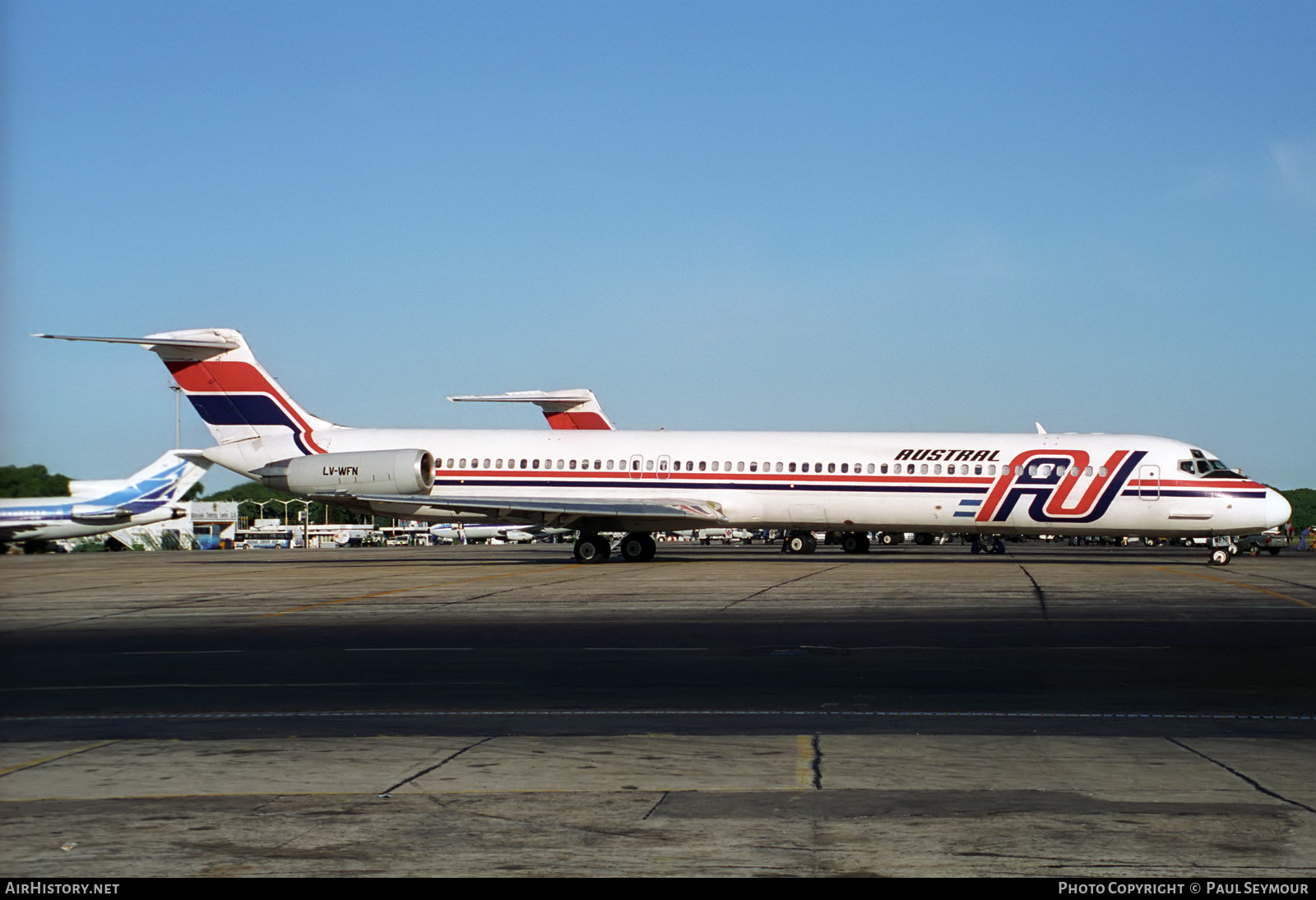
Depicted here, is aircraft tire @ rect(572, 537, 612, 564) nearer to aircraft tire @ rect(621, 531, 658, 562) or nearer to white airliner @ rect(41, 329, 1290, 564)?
white airliner @ rect(41, 329, 1290, 564)

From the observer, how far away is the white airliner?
112ft

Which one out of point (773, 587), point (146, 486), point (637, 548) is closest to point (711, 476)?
point (637, 548)

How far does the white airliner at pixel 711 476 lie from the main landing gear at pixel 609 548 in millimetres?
56

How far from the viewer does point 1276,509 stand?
3331cm

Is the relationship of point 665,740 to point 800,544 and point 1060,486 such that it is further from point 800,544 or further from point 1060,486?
point 800,544

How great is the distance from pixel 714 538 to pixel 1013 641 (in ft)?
329

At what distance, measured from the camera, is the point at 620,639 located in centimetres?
1705

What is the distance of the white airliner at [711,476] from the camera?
34062 millimetres

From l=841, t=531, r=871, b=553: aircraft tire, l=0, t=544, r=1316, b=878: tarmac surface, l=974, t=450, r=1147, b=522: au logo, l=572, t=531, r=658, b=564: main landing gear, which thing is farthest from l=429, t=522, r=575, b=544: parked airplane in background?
l=0, t=544, r=1316, b=878: tarmac surface

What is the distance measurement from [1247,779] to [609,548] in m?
30.2

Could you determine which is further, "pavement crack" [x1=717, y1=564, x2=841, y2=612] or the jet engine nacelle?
the jet engine nacelle

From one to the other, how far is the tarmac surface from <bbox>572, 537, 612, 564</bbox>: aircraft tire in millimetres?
15807

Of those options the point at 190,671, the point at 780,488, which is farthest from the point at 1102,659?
the point at 780,488
